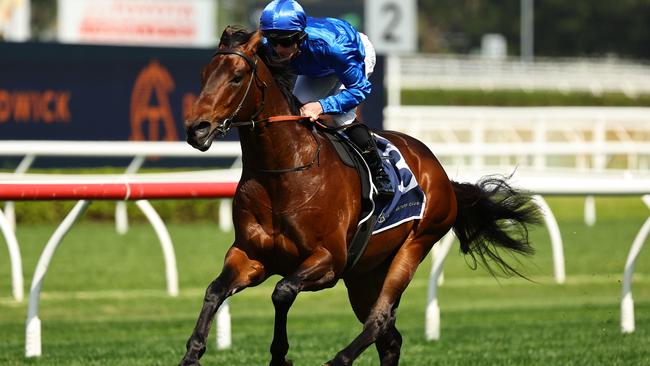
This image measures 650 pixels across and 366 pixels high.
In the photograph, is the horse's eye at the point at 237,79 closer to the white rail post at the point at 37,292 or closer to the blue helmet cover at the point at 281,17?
the blue helmet cover at the point at 281,17

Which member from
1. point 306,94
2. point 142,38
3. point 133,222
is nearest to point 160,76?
point 133,222

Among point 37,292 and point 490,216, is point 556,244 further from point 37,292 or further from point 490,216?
point 37,292

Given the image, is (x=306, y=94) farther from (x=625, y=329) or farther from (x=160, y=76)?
(x=160, y=76)

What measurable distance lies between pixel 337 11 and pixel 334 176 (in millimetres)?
17855

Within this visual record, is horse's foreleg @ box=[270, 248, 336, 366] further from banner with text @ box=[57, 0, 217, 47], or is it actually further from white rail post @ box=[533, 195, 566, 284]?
banner with text @ box=[57, 0, 217, 47]

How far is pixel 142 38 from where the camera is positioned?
26047 millimetres

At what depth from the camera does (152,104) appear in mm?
13336

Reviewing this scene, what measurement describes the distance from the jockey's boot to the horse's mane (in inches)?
11.5

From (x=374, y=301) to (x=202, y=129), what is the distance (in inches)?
54.0

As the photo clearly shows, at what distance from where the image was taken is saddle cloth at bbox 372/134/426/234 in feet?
15.8

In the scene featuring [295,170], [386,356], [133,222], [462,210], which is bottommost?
[133,222]

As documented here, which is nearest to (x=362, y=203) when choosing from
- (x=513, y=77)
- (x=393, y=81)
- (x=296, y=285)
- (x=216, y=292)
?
(x=296, y=285)

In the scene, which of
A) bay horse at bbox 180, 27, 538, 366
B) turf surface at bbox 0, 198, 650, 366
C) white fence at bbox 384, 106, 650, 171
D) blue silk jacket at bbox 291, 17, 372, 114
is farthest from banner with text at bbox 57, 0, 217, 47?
bay horse at bbox 180, 27, 538, 366

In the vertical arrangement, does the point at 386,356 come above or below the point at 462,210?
below
